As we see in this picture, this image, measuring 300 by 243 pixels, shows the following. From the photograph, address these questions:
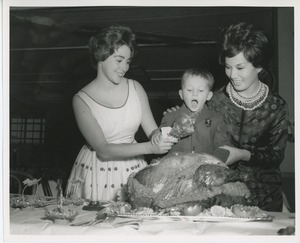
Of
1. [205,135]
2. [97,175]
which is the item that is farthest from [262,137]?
[97,175]

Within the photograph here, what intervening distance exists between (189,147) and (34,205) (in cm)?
76

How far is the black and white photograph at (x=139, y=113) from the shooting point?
2.08 metres

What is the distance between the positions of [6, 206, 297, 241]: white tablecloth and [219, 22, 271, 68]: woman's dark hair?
71 cm

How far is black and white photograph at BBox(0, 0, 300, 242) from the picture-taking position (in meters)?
2.08

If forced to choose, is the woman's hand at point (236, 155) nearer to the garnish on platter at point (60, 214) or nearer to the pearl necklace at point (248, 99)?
the pearl necklace at point (248, 99)

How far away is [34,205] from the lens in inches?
85.2

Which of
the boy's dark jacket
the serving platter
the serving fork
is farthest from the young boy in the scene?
the serving fork

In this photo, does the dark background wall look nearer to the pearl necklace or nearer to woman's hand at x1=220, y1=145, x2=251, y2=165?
the pearl necklace

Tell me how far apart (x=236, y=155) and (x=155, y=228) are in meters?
0.49

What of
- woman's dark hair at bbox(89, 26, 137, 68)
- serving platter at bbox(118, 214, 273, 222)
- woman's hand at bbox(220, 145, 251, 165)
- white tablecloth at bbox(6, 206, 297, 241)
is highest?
woman's dark hair at bbox(89, 26, 137, 68)

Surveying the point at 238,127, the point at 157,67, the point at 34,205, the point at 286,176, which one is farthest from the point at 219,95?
the point at 34,205

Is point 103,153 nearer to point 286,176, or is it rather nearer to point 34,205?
point 34,205

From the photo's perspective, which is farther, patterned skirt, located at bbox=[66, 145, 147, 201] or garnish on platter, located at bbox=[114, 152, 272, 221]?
patterned skirt, located at bbox=[66, 145, 147, 201]

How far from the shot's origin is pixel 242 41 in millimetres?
2125
